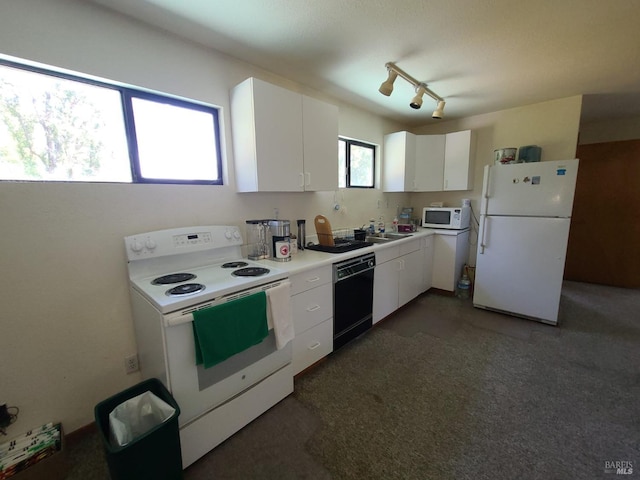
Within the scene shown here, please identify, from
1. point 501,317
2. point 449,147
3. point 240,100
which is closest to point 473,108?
point 449,147

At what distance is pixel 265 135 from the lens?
198 centimetres

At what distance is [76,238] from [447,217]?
12.7 ft

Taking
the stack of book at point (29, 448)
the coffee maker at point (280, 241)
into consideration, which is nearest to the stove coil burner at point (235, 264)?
the coffee maker at point (280, 241)

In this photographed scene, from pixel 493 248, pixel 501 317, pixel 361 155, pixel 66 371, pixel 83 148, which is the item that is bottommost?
pixel 501 317

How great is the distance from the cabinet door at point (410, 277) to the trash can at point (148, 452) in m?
2.49

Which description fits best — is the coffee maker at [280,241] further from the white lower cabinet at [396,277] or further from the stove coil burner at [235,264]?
the white lower cabinet at [396,277]

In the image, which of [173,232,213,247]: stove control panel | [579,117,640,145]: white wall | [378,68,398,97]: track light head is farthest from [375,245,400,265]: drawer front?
[579,117,640,145]: white wall

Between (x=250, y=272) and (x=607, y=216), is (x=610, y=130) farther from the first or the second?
(x=250, y=272)

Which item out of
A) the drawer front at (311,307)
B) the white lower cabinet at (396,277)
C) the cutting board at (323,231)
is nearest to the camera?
the drawer front at (311,307)

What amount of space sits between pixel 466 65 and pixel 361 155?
1.55 m

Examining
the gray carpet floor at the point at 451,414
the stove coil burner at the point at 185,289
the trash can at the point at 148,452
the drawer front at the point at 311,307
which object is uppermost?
the stove coil burner at the point at 185,289

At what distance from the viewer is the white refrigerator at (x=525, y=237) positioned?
8.76 ft

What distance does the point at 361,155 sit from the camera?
11.8 ft

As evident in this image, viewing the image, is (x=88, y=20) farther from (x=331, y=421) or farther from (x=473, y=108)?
(x=473, y=108)
